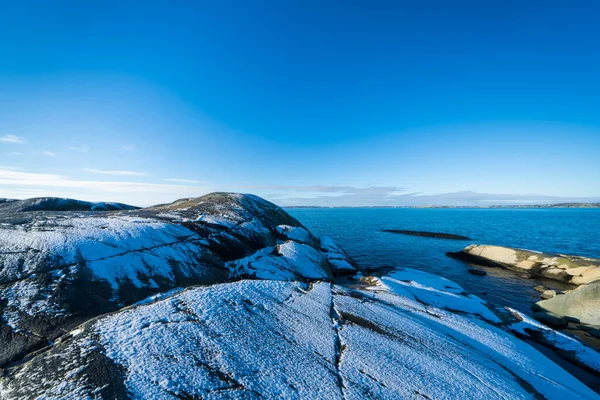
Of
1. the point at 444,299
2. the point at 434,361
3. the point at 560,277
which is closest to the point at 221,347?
the point at 434,361

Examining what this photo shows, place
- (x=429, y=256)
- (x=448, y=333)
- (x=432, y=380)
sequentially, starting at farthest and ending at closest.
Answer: (x=429, y=256) < (x=448, y=333) < (x=432, y=380)

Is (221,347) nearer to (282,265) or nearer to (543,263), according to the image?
(282,265)

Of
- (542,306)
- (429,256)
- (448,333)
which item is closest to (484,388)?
(448,333)

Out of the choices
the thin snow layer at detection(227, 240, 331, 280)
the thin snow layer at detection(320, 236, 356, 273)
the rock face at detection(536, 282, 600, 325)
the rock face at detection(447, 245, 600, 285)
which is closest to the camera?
the rock face at detection(536, 282, 600, 325)

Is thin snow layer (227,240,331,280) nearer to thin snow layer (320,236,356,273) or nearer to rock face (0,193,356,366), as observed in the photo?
rock face (0,193,356,366)

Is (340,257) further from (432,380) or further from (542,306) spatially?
(432,380)

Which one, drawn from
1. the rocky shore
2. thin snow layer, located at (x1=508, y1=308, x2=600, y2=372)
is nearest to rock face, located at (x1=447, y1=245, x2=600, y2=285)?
the rocky shore
